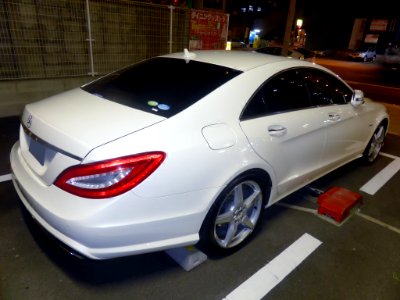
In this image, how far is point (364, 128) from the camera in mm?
3879

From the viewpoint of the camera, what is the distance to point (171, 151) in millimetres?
1848

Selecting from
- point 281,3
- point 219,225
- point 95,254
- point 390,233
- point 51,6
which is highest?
point 281,3

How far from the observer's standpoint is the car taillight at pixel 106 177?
1.70 meters

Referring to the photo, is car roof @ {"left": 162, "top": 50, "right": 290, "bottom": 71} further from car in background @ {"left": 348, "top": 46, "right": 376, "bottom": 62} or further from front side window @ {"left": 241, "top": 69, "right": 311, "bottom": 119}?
car in background @ {"left": 348, "top": 46, "right": 376, "bottom": 62}

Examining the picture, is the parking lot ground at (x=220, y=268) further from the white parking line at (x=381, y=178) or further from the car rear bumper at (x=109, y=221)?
the white parking line at (x=381, y=178)

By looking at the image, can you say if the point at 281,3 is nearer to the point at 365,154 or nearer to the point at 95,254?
the point at 365,154

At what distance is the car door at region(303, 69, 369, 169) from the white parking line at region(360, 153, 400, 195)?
0.44 m

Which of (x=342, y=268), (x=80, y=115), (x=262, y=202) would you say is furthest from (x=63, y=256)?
(x=342, y=268)

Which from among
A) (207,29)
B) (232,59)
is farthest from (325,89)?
(207,29)

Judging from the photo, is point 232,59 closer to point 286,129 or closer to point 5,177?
point 286,129

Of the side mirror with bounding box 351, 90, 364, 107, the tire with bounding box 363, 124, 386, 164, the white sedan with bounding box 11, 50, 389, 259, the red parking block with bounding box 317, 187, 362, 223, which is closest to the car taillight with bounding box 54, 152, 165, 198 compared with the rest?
the white sedan with bounding box 11, 50, 389, 259

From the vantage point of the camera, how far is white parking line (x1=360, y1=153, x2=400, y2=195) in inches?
151

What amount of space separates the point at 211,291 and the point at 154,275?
42cm

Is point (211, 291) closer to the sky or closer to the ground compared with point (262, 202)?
closer to the ground
